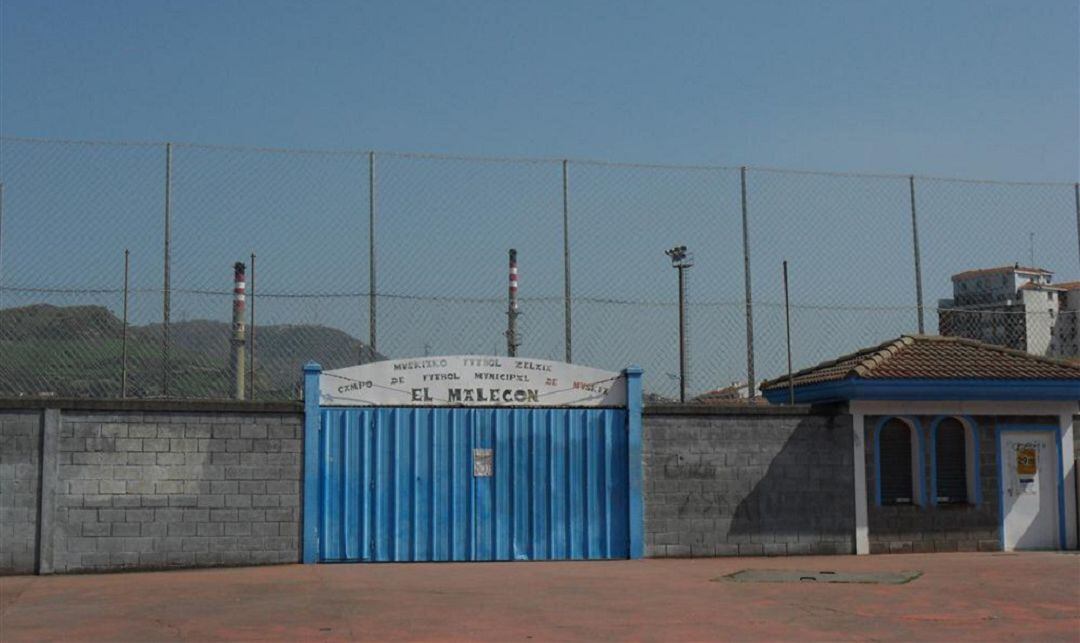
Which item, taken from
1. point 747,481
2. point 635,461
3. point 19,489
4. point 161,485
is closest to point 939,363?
point 747,481

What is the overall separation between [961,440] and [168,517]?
12.4 metres

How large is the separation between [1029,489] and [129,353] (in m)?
14.2

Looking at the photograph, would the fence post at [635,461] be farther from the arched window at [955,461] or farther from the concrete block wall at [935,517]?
the arched window at [955,461]

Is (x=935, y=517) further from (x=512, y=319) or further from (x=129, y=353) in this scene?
(x=129, y=353)

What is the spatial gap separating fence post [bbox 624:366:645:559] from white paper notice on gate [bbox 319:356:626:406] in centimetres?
17

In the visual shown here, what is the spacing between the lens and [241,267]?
60.7 ft

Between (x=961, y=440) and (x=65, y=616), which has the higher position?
(x=961, y=440)

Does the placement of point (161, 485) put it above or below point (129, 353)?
below

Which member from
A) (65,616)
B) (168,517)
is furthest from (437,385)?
(65,616)

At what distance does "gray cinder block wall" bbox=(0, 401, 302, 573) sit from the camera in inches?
669

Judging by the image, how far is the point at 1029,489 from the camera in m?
20.2

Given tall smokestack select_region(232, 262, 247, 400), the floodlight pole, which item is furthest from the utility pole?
tall smokestack select_region(232, 262, 247, 400)

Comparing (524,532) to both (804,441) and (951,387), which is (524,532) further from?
(951,387)

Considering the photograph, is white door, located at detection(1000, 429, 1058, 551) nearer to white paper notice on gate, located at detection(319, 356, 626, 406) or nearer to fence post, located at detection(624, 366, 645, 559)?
fence post, located at detection(624, 366, 645, 559)
